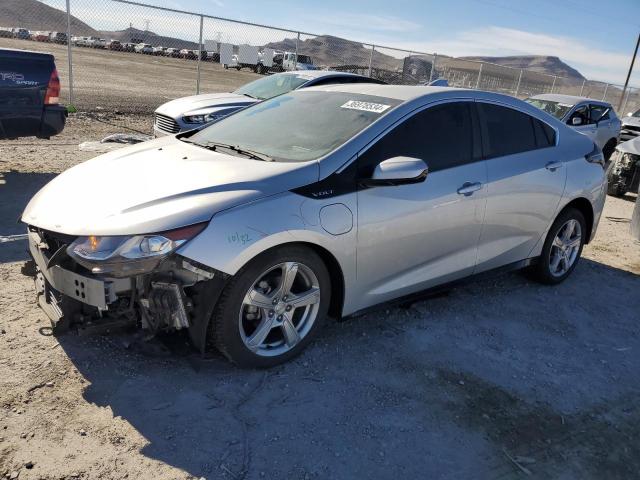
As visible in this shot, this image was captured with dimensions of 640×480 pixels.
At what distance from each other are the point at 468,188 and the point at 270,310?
1.74m

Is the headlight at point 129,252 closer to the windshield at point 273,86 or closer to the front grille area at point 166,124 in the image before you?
the front grille area at point 166,124

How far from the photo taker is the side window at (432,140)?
11.7 feet

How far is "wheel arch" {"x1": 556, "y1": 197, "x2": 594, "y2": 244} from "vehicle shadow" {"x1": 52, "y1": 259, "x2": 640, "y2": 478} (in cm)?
123

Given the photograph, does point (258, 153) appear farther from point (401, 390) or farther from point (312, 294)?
point (401, 390)

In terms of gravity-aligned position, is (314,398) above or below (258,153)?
below

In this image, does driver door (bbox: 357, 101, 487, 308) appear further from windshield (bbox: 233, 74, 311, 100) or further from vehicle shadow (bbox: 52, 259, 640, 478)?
windshield (bbox: 233, 74, 311, 100)

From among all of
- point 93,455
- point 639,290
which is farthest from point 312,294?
point 639,290

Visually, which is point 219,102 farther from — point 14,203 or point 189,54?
point 189,54

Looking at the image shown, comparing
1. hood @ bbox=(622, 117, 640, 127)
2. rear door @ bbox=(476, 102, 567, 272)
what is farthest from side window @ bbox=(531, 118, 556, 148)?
hood @ bbox=(622, 117, 640, 127)

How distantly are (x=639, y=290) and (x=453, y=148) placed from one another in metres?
2.92

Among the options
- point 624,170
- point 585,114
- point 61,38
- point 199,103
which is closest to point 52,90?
point 199,103

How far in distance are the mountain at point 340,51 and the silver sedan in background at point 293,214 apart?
1324 cm

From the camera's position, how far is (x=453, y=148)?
13.1ft

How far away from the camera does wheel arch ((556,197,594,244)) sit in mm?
5062
